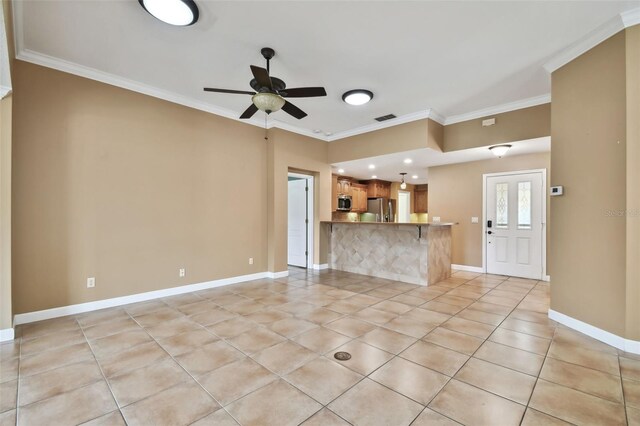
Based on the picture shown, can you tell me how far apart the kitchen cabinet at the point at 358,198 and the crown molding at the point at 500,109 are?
13.2 ft

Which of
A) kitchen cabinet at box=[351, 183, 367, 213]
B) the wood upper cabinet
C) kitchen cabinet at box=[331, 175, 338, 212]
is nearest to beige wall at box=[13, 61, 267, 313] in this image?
kitchen cabinet at box=[331, 175, 338, 212]

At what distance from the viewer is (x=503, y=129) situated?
4.79 m

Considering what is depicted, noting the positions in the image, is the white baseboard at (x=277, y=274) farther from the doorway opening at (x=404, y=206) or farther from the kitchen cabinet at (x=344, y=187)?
the doorway opening at (x=404, y=206)

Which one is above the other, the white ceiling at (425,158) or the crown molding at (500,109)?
the crown molding at (500,109)

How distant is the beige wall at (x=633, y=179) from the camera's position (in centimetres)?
262

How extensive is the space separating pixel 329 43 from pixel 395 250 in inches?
152

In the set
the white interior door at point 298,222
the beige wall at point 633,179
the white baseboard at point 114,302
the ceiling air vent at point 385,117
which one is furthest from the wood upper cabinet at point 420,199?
the beige wall at point 633,179

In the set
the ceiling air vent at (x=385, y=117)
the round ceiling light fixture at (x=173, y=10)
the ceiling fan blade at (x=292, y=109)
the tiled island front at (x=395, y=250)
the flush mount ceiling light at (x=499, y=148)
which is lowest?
the tiled island front at (x=395, y=250)

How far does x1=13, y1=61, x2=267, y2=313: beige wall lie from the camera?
3.32 m

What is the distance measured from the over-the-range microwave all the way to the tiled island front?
1.80 m

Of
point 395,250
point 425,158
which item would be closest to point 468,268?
point 395,250

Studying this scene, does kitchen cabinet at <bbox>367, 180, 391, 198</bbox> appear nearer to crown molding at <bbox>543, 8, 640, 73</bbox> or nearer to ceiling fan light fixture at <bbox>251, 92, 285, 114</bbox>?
crown molding at <bbox>543, 8, 640, 73</bbox>

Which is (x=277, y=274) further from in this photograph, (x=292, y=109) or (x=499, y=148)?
(x=499, y=148)

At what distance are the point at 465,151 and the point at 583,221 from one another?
2.65 metres
